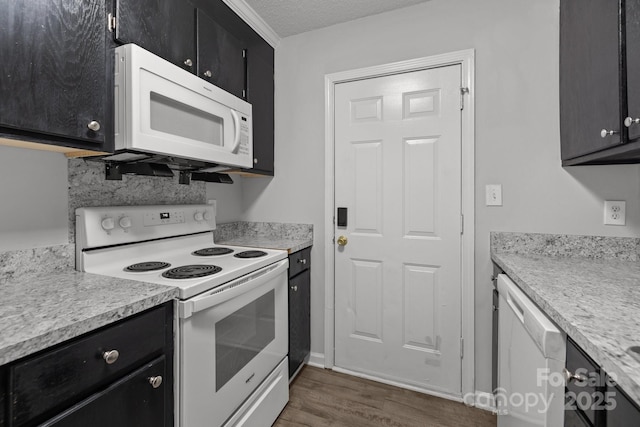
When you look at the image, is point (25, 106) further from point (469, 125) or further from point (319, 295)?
point (469, 125)

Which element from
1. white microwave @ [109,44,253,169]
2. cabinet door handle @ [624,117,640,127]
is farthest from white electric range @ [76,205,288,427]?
cabinet door handle @ [624,117,640,127]

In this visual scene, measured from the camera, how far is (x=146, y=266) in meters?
1.31

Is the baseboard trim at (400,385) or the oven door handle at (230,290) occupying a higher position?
the oven door handle at (230,290)

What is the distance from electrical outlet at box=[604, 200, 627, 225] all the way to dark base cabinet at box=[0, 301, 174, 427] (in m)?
2.09

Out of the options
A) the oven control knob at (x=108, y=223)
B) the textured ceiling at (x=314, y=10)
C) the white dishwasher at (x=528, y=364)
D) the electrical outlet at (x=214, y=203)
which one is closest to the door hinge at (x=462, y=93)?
the textured ceiling at (x=314, y=10)

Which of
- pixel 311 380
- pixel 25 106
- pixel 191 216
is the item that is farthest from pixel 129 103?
pixel 311 380

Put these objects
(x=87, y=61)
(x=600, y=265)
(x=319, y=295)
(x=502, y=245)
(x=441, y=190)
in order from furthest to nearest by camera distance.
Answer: (x=319, y=295), (x=441, y=190), (x=502, y=245), (x=600, y=265), (x=87, y=61)

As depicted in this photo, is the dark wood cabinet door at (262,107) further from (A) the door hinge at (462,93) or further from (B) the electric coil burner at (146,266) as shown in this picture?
(A) the door hinge at (462,93)

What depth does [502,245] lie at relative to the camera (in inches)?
65.5

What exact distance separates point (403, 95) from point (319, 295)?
1504mm

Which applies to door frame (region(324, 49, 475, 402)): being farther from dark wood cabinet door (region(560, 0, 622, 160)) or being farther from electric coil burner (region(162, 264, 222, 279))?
electric coil burner (region(162, 264, 222, 279))

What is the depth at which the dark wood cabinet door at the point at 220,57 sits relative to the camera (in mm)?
1487

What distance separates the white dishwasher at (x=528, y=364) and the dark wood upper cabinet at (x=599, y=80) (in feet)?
2.19

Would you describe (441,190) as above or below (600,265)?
above
